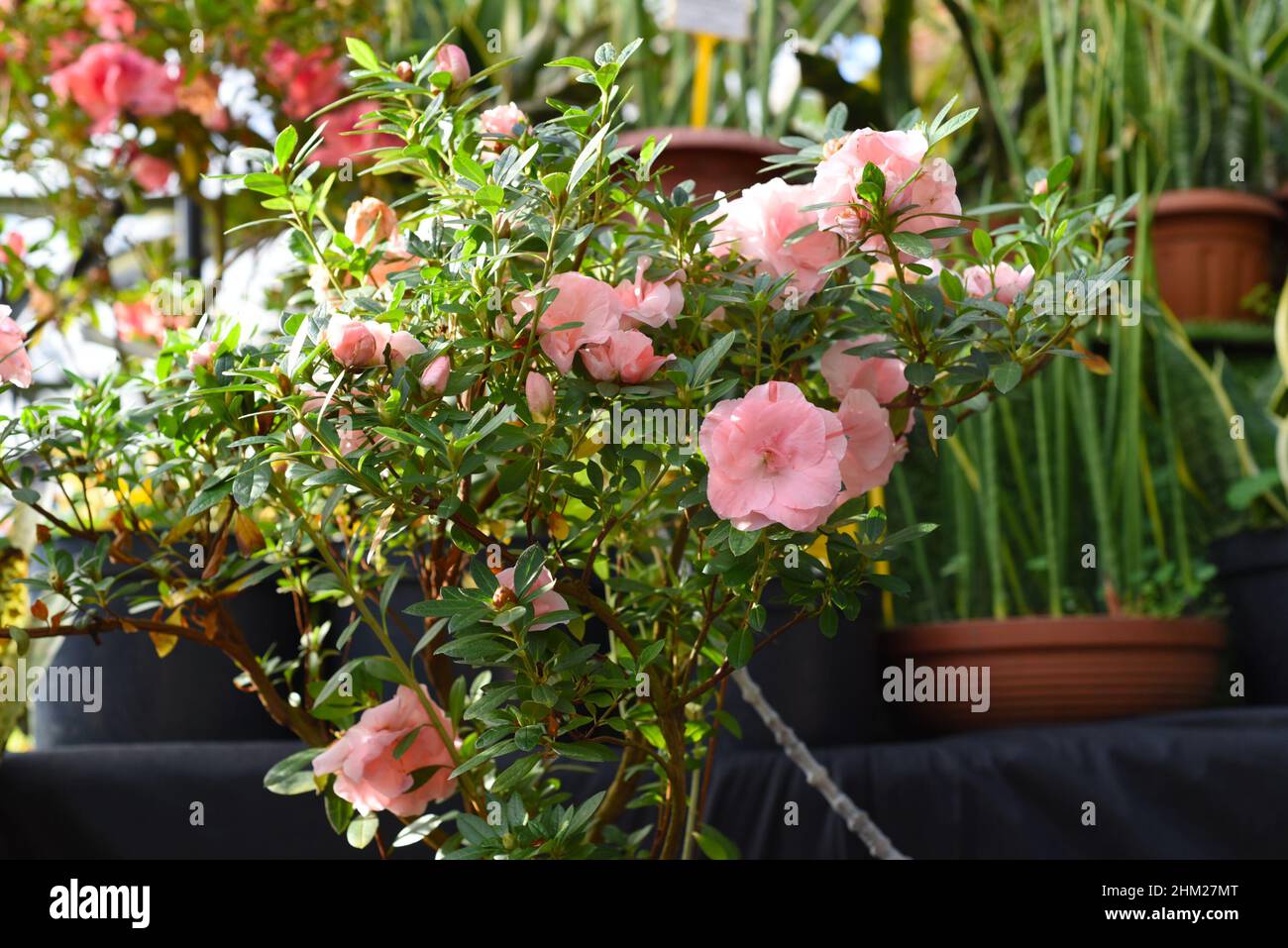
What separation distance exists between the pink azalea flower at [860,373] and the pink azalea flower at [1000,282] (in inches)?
2.7

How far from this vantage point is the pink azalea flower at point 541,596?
24.9 inches

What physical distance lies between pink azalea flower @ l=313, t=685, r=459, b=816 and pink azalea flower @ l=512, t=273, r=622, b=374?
0.25m

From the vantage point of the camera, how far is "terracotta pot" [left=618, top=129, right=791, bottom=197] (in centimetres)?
134

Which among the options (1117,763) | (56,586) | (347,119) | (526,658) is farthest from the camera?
(347,119)

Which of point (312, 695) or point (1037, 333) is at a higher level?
point (1037, 333)

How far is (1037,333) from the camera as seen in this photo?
69 cm

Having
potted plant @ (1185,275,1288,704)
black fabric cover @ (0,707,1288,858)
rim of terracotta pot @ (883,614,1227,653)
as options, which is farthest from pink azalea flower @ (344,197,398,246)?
potted plant @ (1185,275,1288,704)

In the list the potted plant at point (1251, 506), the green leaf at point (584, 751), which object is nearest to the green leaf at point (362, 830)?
the green leaf at point (584, 751)

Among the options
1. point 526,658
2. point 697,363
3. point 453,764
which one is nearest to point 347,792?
point 453,764

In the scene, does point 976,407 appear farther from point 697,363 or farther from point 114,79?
point 114,79

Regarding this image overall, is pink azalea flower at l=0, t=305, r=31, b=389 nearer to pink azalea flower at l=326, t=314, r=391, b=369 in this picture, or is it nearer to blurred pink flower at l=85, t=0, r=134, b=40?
pink azalea flower at l=326, t=314, r=391, b=369

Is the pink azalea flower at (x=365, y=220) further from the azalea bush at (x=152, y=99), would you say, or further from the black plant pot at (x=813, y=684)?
the azalea bush at (x=152, y=99)

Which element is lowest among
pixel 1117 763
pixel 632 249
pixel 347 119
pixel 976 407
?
pixel 1117 763

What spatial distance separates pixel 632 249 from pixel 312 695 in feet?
1.24
